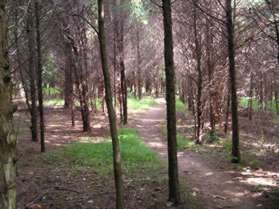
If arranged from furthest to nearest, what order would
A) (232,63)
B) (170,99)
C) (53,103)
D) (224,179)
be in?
(53,103) < (232,63) < (224,179) < (170,99)

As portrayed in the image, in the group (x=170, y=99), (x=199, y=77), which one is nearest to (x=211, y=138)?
(x=199, y=77)

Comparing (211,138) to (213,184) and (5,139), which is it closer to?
(213,184)

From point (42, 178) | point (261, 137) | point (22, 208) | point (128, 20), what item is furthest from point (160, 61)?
point (22, 208)

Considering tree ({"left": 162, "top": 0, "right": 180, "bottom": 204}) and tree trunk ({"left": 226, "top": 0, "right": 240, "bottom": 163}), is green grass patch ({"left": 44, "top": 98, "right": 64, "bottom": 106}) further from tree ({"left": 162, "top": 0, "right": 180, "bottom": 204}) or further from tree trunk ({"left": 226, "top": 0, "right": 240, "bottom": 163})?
tree ({"left": 162, "top": 0, "right": 180, "bottom": 204})

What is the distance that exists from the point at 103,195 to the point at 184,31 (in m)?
8.85

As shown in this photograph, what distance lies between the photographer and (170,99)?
24.0 ft

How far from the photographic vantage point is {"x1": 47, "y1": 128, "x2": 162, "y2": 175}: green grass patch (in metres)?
11.0

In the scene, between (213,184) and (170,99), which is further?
(213,184)

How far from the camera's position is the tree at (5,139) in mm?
2324

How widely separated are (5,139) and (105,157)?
33.1ft

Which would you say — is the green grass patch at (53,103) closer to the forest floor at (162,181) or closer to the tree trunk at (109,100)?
the forest floor at (162,181)

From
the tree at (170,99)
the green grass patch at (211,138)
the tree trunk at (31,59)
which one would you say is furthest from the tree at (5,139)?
the green grass patch at (211,138)

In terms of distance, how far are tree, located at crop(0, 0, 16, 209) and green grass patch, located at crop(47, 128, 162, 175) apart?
802cm

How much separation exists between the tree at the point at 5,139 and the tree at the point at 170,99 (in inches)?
198
